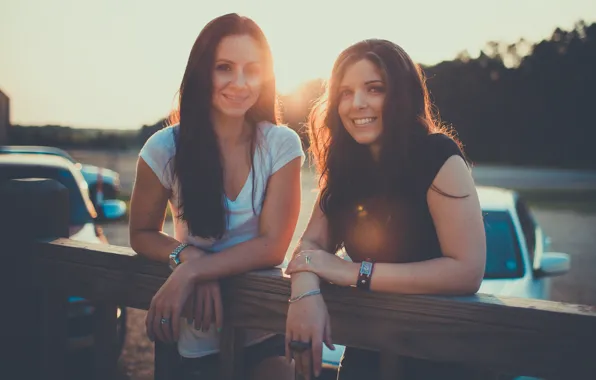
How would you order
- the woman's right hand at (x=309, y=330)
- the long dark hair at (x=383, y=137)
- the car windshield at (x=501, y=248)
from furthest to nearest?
the car windshield at (x=501, y=248), the long dark hair at (x=383, y=137), the woman's right hand at (x=309, y=330)

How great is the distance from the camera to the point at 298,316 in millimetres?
1310

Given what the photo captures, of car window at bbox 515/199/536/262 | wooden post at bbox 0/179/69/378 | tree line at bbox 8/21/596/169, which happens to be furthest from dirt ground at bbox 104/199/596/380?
tree line at bbox 8/21/596/169

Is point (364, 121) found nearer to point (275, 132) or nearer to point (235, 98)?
point (275, 132)

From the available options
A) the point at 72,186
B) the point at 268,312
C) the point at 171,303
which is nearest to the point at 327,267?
the point at 268,312

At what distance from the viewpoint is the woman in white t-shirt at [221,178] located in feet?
5.48

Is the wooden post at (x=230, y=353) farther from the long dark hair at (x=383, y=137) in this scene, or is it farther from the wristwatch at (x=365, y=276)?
the long dark hair at (x=383, y=137)

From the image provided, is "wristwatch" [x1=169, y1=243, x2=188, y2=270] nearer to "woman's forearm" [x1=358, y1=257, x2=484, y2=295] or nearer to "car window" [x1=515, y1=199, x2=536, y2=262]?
"woman's forearm" [x1=358, y1=257, x2=484, y2=295]

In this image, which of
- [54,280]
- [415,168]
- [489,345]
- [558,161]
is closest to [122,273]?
[54,280]

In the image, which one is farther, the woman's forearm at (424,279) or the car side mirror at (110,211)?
the car side mirror at (110,211)

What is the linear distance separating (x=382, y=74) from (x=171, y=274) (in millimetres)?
882

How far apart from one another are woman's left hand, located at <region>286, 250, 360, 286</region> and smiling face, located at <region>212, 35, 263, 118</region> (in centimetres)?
63

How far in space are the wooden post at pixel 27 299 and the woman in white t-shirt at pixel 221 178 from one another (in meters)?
0.32

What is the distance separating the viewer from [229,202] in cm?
175

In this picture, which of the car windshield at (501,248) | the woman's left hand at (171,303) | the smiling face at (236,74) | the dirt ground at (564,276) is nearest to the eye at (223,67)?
the smiling face at (236,74)
